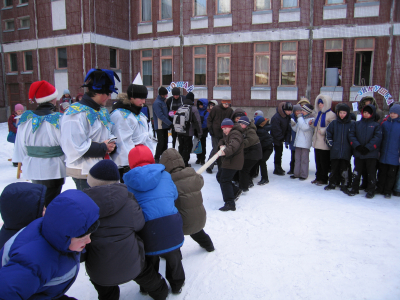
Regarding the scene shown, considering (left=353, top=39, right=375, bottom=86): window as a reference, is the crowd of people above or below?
below

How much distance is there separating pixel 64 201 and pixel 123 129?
197cm

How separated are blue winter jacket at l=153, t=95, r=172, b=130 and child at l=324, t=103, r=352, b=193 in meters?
3.88

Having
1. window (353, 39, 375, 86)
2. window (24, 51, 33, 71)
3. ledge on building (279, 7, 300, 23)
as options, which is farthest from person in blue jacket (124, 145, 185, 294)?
window (24, 51, 33, 71)

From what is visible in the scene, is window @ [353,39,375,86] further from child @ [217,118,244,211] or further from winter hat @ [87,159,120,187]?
winter hat @ [87,159,120,187]

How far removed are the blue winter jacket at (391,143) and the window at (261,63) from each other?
10.3 m

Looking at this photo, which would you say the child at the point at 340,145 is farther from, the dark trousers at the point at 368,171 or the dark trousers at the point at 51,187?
the dark trousers at the point at 51,187

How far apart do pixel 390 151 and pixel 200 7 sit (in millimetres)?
13575

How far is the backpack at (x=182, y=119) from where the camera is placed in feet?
24.6

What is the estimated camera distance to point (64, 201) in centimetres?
169

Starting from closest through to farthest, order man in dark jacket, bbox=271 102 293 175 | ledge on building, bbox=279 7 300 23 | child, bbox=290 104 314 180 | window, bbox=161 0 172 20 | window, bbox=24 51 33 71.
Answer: child, bbox=290 104 314 180 → man in dark jacket, bbox=271 102 293 175 → ledge on building, bbox=279 7 300 23 → window, bbox=161 0 172 20 → window, bbox=24 51 33 71

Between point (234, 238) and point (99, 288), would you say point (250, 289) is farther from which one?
point (99, 288)

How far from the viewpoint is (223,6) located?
15703 millimetres

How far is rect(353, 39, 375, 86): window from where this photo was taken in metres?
13.6

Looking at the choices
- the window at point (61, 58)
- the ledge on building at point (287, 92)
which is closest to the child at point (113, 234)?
the ledge on building at point (287, 92)
